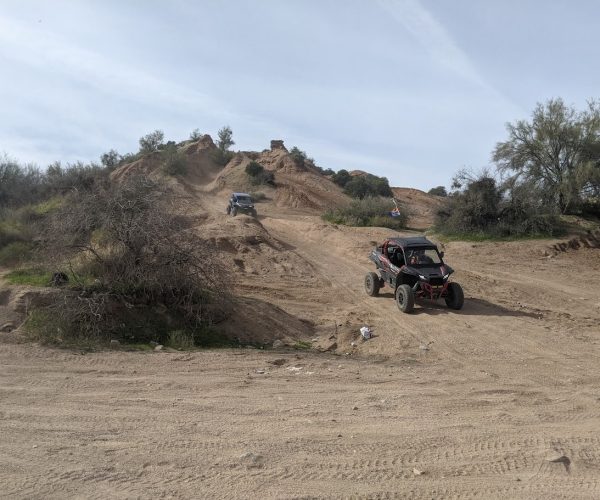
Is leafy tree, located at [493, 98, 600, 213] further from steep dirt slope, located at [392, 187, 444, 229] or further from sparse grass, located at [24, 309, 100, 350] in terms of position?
sparse grass, located at [24, 309, 100, 350]

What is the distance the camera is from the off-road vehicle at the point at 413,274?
46.5 ft

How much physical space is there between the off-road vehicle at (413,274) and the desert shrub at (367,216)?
1689 centimetres

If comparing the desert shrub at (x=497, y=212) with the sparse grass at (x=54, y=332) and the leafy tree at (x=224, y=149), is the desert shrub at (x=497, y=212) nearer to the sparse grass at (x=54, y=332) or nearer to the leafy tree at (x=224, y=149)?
the sparse grass at (x=54, y=332)

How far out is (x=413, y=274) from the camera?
14.4 metres

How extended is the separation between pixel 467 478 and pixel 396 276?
9733mm

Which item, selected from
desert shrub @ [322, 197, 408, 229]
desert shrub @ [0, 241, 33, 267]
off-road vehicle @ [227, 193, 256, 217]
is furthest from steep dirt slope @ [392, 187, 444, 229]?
desert shrub @ [0, 241, 33, 267]

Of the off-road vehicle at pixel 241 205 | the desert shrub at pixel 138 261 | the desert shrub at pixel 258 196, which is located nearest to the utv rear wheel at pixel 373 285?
the desert shrub at pixel 138 261

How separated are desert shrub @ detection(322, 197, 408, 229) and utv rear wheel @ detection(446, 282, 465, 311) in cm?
1839

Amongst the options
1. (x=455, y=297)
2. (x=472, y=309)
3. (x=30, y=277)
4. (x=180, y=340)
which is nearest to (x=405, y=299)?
(x=455, y=297)

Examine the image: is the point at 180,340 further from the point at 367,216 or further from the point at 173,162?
the point at 173,162

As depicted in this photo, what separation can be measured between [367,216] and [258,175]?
21.7 m

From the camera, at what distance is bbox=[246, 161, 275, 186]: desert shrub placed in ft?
172

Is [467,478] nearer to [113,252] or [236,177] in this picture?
[113,252]

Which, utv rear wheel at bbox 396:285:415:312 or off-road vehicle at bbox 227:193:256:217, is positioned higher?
off-road vehicle at bbox 227:193:256:217
